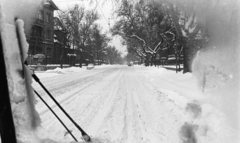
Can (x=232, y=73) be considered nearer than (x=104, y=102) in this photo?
Yes

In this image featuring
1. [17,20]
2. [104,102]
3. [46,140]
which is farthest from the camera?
[104,102]

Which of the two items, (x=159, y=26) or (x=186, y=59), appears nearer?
(x=186, y=59)

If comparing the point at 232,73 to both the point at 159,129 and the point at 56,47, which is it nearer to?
the point at 159,129

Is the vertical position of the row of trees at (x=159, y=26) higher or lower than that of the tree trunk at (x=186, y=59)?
higher

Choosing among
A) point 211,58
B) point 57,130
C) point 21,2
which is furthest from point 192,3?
point 21,2

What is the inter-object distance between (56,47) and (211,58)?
45204 mm

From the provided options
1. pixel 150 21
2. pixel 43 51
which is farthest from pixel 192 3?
pixel 43 51

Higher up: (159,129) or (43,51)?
(43,51)

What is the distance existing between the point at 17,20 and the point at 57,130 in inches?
107

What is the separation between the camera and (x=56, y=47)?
153ft

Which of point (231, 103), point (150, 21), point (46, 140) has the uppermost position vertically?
point (150, 21)

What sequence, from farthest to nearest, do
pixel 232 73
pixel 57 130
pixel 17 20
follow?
pixel 232 73
pixel 57 130
pixel 17 20

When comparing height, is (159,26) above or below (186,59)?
above

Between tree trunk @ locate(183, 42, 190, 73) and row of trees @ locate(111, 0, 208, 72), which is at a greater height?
row of trees @ locate(111, 0, 208, 72)
